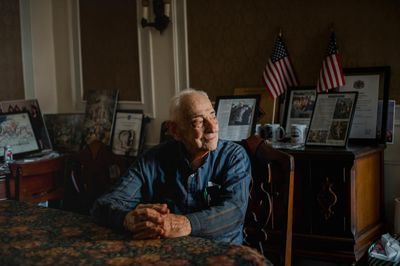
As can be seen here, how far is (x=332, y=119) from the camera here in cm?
281

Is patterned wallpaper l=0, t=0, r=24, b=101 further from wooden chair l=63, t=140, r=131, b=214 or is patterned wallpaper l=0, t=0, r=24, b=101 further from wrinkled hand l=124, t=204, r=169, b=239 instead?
wrinkled hand l=124, t=204, r=169, b=239

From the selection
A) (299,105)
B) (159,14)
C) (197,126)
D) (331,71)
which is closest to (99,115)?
(159,14)

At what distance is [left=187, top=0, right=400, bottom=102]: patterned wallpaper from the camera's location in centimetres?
300

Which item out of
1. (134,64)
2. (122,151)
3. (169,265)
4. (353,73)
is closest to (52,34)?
(134,64)

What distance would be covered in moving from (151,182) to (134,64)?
2.12 m

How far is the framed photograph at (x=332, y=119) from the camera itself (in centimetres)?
276

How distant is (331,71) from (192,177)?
132 centimetres

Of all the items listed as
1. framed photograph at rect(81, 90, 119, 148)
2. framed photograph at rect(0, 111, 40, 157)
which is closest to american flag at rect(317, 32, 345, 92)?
framed photograph at rect(81, 90, 119, 148)

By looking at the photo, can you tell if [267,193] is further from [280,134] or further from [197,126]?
[280,134]

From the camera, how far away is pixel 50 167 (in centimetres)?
394

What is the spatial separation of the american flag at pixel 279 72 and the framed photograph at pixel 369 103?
426 mm

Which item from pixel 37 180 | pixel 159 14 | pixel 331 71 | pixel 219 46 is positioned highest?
pixel 159 14

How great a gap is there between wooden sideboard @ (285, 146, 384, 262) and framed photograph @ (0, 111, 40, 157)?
91.2 inches

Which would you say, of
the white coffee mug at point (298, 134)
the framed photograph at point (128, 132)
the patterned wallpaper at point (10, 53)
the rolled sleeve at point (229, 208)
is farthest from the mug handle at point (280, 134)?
the patterned wallpaper at point (10, 53)
